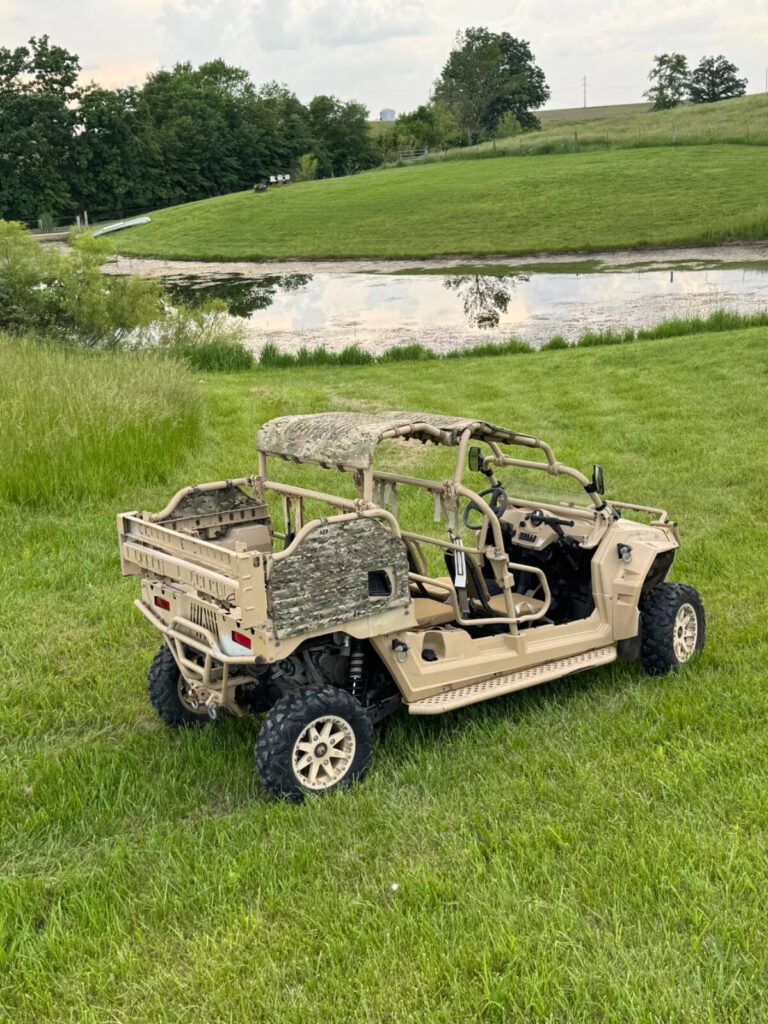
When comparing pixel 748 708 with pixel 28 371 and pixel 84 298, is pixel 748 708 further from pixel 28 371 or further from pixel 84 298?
pixel 84 298

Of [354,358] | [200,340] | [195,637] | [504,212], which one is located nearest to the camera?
[195,637]

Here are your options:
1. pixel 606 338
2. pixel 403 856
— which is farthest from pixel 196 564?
pixel 606 338

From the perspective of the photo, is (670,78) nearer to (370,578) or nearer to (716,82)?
(716,82)

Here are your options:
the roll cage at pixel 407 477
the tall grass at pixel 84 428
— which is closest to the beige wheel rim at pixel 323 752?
the roll cage at pixel 407 477

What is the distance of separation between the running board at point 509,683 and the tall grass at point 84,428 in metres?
5.95

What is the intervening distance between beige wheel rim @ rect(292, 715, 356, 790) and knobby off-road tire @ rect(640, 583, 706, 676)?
2.22 meters

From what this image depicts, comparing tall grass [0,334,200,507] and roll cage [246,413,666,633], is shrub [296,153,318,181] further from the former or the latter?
roll cage [246,413,666,633]

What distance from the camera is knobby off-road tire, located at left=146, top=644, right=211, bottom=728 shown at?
568cm

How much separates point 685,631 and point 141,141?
8894cm

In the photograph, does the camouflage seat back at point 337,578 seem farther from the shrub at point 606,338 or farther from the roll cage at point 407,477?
the shrub at point 606,338

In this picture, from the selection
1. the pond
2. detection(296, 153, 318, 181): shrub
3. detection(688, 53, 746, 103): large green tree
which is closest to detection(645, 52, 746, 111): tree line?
detection(688, 53, 746, 103): large green tree

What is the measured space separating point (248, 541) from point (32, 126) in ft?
272

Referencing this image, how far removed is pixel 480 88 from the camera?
12588 centimetres

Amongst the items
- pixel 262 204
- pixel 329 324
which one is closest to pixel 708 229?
pixel 329 324
